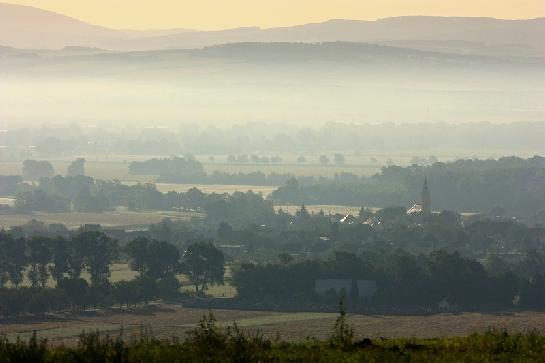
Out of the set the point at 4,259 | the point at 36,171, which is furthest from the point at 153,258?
the point at 36,171

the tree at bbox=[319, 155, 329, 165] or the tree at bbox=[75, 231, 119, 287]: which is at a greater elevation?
the tree at bbox=[319, 155, 329, 165]

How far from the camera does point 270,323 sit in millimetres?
50188

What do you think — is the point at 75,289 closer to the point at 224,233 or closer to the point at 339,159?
the point at 224,233

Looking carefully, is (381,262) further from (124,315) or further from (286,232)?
(286,232)

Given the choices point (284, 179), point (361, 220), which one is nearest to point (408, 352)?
point (361, 220)

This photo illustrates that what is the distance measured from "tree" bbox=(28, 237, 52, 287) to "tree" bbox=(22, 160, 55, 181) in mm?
72671

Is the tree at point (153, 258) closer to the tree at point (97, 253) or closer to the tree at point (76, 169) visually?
the tree at point (97, 253)

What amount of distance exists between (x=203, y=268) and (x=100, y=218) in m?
40.3

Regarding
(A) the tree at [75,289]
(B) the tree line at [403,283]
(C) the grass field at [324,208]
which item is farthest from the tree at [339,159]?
(A) the tree at [75,289]

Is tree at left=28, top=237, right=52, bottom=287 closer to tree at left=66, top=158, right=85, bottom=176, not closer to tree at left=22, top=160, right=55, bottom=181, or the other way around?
tree at left=66, top=158, right=85, bottom=176

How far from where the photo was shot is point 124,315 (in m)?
52.8

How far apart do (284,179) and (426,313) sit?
82.6m

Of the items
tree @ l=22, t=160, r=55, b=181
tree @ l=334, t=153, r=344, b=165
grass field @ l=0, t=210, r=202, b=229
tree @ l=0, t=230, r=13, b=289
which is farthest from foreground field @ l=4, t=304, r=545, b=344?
tree @ l=334, t=153, r=344, b=165

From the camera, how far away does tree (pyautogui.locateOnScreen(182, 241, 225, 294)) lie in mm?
62406
